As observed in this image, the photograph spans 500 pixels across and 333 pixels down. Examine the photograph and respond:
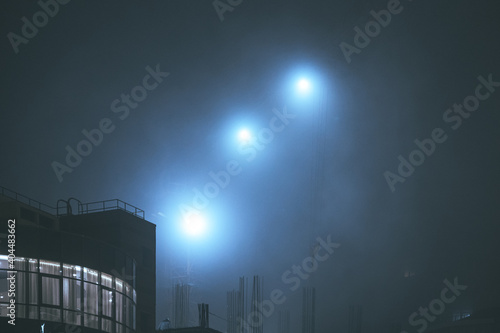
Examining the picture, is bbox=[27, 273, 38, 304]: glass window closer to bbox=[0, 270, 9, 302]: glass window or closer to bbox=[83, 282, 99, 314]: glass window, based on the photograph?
bbox=[0, 270, 9, 302]: glass window

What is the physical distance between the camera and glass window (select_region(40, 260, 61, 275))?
5122 centimetres

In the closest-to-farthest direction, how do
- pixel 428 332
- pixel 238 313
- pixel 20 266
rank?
pixel 20 266 → pixel 428 332 → pixel 238 313

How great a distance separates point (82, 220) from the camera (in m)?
68.4

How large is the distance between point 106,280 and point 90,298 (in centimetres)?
293

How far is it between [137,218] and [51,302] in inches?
793

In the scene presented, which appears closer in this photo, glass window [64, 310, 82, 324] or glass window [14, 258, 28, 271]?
glass window [14, 258, 28, 271]

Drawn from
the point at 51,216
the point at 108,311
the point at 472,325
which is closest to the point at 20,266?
the point at 108,311

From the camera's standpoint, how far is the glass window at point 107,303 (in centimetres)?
5559

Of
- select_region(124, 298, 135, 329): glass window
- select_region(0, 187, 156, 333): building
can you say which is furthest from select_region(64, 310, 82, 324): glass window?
select_region(124, 298, 135, 329): glass window

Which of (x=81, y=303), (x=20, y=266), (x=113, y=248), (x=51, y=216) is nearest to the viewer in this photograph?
(x=20, y=266)

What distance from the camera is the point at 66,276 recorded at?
52531 mm

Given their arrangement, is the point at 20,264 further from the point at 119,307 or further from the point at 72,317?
the point at 119,307

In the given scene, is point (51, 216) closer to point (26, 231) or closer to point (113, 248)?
point (113, 248)

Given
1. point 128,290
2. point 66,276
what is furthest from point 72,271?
point 128,290
